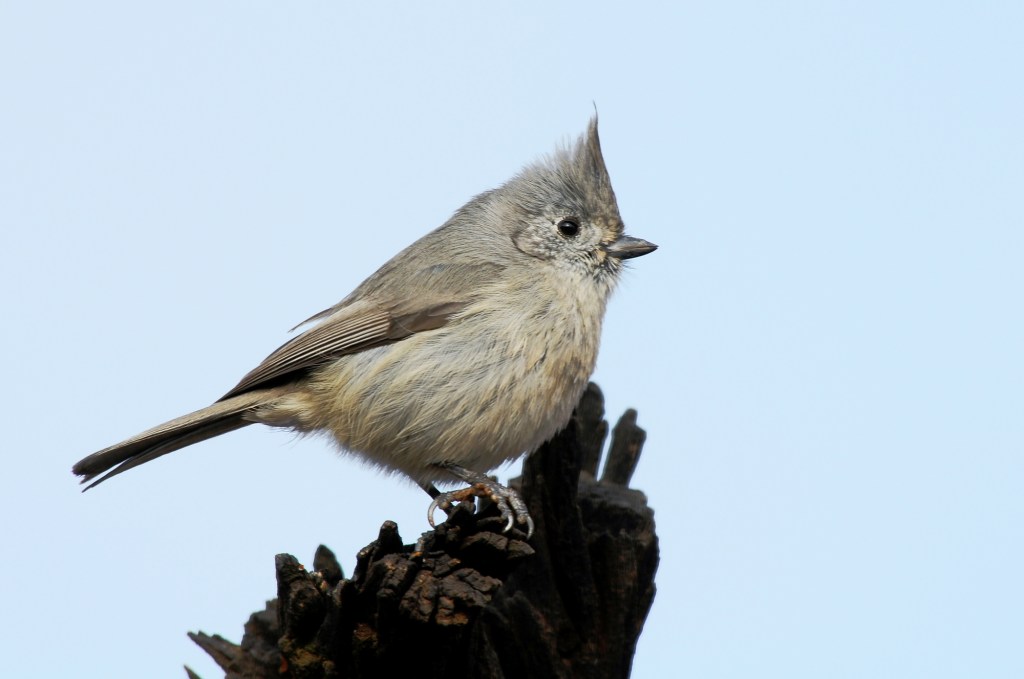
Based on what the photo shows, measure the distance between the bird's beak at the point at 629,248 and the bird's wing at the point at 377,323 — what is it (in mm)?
497

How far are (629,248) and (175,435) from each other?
1871mm

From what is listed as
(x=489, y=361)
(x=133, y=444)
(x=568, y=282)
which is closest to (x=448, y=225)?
(x=568, y=282)

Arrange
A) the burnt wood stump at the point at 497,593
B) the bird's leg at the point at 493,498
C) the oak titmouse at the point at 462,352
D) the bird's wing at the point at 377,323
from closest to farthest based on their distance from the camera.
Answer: the burnt wood stump at the point at 497,593 < the bird's leg at the point at 493,498 < the oak titmouse at the point at 462,352 < the bird's wing at the point at 377,323

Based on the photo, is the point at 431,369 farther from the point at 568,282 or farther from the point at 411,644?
the point at 411,644

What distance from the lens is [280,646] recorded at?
9.70 feet

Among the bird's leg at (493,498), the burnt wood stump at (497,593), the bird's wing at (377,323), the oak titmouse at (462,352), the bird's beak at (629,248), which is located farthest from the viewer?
the bird's beak at (629,248)

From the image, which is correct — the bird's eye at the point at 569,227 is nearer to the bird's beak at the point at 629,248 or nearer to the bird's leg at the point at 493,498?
the bird's beak at the point at 629,248

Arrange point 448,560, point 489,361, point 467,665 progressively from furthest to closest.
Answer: point 489,361, point 467,665, point 448,560

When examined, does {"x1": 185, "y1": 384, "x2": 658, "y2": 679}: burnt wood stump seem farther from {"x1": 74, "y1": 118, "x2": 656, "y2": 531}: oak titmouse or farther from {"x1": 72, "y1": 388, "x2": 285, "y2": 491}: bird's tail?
{"x1": 72, "y1": 388, "x2": 285, "y2": 491}: bird's tail

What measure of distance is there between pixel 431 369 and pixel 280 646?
1.20 m

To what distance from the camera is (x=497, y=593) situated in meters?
3.51

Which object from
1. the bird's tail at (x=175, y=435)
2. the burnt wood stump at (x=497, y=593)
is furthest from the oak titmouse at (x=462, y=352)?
the burnt wood stump at (x=497, y=593)

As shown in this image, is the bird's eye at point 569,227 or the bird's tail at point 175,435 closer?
the bird's tail at point 175,435

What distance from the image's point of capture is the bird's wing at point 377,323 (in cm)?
405
